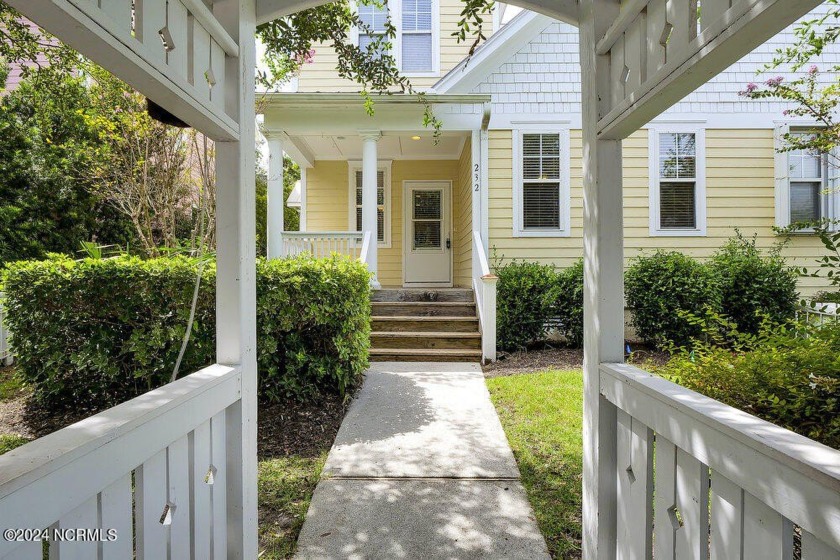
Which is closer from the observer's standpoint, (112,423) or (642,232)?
(112,423)

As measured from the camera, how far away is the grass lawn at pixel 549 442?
2340 mm

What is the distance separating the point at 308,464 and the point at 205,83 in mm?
2522

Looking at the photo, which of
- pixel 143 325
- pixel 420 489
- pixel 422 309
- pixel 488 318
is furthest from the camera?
pixel 422 309

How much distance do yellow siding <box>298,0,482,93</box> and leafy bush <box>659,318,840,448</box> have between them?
7.55 meters

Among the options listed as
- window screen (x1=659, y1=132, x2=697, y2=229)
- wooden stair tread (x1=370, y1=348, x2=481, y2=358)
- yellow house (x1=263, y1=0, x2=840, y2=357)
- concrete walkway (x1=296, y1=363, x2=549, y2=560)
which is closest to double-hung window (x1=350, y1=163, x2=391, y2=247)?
yellow house (x1=263, y1=0, x2=840, y2=357)

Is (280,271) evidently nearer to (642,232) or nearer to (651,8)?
(651,8)

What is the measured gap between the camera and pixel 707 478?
1.13 metres

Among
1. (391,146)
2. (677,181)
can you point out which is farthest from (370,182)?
(677,181)

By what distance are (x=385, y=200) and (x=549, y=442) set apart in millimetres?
6924

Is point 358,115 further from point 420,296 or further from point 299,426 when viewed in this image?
point 299,426

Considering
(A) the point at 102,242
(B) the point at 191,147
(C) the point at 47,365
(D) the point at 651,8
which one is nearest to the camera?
(D) the point at 651,8

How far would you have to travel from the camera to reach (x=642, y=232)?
24.4ft

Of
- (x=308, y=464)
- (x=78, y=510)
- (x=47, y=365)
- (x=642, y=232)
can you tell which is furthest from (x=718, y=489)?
(x=642, y=232)

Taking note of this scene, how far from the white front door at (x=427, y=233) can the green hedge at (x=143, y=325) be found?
5248mm
